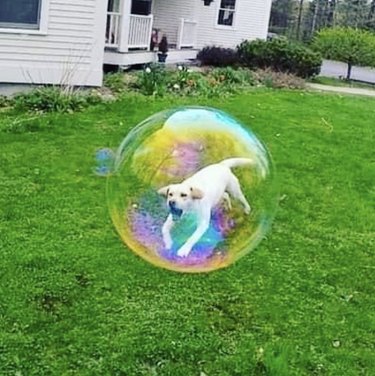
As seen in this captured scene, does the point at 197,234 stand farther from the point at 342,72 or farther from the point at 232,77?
the point at 342,72

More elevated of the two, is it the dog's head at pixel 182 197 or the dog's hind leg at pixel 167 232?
the dog's head at pixel 182 197

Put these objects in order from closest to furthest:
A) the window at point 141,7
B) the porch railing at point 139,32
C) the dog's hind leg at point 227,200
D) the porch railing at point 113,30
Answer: the dog's hind leg at point 227,200 < the porch railing at point 113,30 < the porch railing at point 139,32 < the window at point 141,7

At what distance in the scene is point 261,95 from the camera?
12.8 m

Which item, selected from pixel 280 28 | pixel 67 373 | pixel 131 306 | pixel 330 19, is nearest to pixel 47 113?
pixel 131 306

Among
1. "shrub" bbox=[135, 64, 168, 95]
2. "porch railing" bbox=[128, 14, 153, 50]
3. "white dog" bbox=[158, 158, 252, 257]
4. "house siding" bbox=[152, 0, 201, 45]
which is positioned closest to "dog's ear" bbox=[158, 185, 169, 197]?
"white dog" bbox=[158, 158, 252, 257]

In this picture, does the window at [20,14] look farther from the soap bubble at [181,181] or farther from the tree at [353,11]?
the tree at [353,11]

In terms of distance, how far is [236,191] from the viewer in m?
3.56

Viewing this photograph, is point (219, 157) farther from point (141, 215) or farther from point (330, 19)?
point (330, 19)

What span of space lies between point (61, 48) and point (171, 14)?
31.5 ft

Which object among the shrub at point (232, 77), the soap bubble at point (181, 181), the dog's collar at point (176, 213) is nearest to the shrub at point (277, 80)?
the shrub at point (232, 77)

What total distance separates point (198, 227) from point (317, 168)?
15.2 feet

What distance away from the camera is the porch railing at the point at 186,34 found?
18469mm

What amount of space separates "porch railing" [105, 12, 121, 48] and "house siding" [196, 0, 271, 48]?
698cm

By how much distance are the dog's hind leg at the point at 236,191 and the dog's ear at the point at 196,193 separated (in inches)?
11.9
